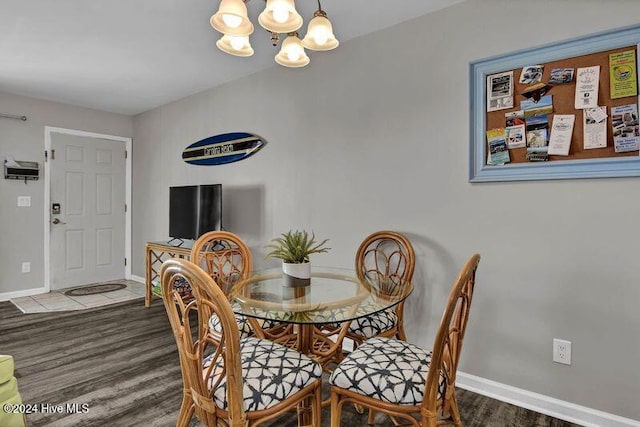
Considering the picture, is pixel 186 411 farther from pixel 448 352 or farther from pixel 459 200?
pixel 459 200

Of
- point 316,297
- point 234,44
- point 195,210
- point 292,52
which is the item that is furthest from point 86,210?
point 316,297

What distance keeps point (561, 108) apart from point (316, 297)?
5.53ft

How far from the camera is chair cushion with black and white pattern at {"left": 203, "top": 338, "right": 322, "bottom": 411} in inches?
49.8

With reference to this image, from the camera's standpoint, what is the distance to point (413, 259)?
2.28 metres

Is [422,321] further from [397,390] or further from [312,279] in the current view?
[397,390]

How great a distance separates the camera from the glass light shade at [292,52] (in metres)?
1.85

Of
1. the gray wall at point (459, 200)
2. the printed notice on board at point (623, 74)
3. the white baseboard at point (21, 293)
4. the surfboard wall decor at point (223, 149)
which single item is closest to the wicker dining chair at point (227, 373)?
the gray wall at point (459, 200)

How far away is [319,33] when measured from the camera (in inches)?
65.6

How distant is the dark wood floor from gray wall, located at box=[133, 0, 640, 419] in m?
0.45

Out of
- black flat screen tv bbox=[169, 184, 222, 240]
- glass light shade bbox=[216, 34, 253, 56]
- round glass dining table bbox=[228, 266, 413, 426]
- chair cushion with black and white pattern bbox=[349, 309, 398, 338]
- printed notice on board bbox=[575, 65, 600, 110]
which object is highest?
glass light shade bbox=[216, 34, 253, 56]

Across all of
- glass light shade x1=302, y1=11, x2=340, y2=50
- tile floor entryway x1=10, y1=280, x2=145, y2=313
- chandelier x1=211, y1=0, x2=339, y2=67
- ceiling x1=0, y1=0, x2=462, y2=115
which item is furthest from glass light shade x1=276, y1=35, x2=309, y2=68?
tile floor entryway x1=10, y1=280, x2=145, y2=313

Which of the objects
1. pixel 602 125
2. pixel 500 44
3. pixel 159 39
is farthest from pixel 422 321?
pixel 159 39

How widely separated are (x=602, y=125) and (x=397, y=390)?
5.59ft

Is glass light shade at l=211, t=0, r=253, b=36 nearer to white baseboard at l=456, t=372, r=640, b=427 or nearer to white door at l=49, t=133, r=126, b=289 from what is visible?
white baseboard at l=456, t=372, r=640, b=427
